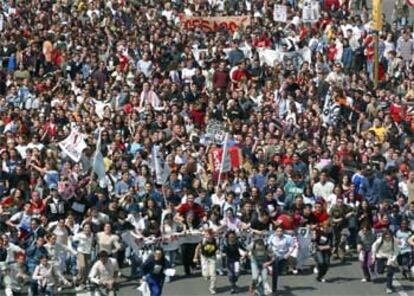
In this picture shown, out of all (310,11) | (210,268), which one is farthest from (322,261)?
(310,11)

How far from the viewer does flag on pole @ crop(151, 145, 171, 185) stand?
3628cm

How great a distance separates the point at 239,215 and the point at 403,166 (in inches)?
184

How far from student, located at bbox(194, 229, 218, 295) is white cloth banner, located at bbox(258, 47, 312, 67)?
12.7 meters

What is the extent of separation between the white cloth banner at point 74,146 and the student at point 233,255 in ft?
16.5

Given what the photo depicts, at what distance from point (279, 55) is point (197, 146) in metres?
8.08

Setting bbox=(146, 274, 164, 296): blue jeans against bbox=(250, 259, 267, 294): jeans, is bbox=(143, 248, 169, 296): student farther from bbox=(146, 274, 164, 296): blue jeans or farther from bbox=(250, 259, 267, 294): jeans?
bbox=(250, 259, 267, 294): jeans

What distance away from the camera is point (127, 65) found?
44312 millimetres

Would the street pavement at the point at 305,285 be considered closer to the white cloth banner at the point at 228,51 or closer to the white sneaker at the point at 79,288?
the white sneaker at the point at 79,288

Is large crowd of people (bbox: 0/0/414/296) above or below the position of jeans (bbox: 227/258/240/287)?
above

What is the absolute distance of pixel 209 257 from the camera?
3350 centimetres

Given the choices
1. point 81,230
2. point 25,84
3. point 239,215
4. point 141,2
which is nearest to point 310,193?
point 239,215

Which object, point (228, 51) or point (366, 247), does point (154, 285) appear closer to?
point (366, 247)

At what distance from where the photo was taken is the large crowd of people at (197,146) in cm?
3378

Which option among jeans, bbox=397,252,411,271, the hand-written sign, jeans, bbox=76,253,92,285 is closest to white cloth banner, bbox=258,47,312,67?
the hand-written sign
